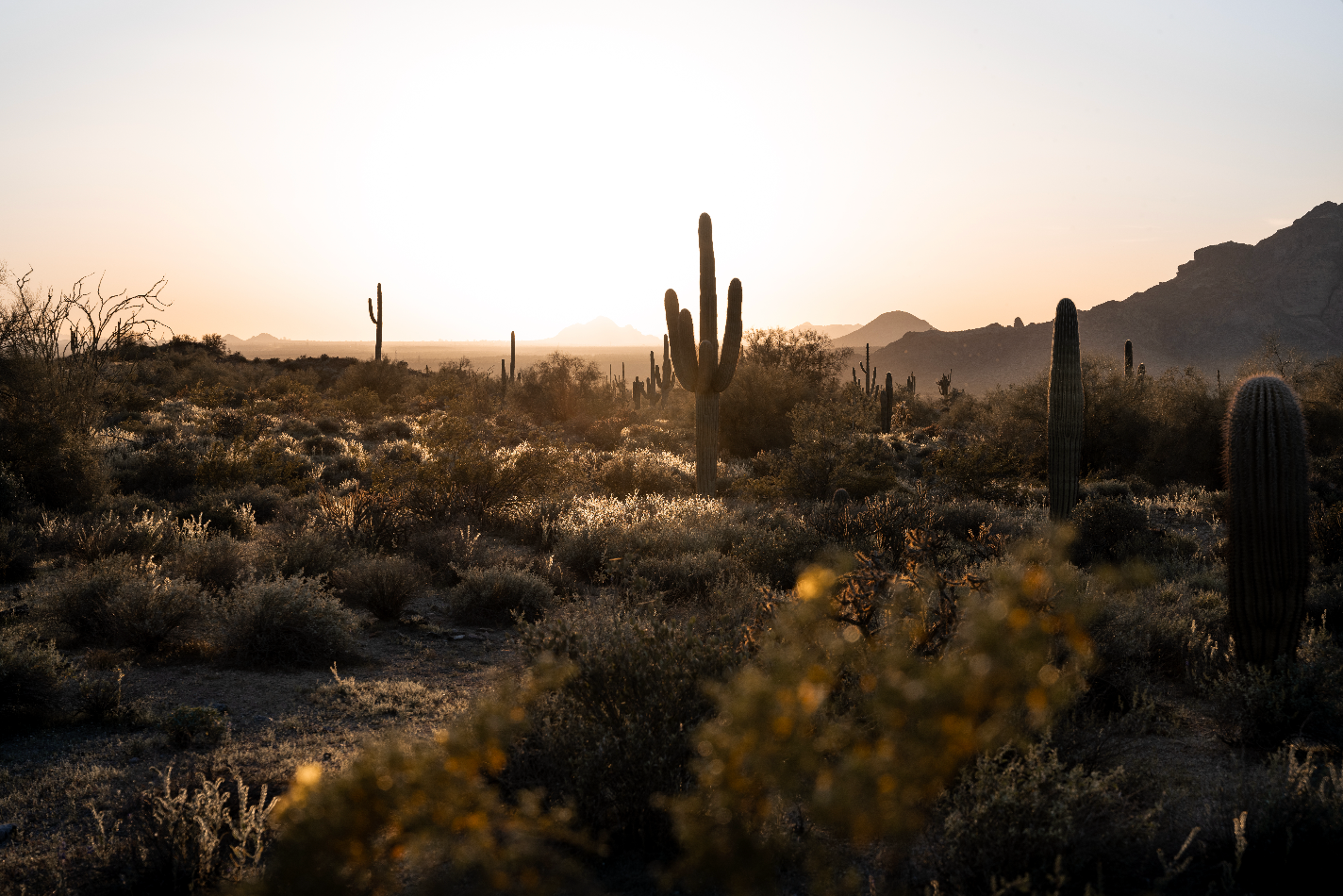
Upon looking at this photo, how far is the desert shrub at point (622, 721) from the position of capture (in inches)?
151

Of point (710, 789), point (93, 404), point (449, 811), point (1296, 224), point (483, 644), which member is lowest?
point (483, 644)

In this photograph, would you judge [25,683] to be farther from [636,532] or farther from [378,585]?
Answer: [636,532]

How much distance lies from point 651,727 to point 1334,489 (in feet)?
53.3

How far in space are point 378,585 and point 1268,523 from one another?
321 inches

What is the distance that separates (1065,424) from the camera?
452 inches

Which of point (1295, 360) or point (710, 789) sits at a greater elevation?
point (1295, 360)

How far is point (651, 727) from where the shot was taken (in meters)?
4.04

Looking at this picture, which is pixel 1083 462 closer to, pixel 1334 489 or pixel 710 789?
pixel 1334 489

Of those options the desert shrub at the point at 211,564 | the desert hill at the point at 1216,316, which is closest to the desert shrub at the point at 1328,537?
the desert shrub at the point at 211,564

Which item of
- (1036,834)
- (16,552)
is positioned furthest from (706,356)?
(1036,834)

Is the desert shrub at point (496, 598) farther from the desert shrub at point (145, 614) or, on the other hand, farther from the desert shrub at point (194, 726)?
the desert shrub at point (194, 726)

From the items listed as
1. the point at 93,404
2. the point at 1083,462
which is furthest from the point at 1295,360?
the point at 93,404

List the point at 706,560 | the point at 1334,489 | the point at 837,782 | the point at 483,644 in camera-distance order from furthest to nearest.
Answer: the point at 1334,489 → the point at 706,560 → the point at 483,644 → the point at 837,782

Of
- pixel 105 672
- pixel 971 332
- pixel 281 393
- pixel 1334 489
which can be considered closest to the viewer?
pixel 105 672
